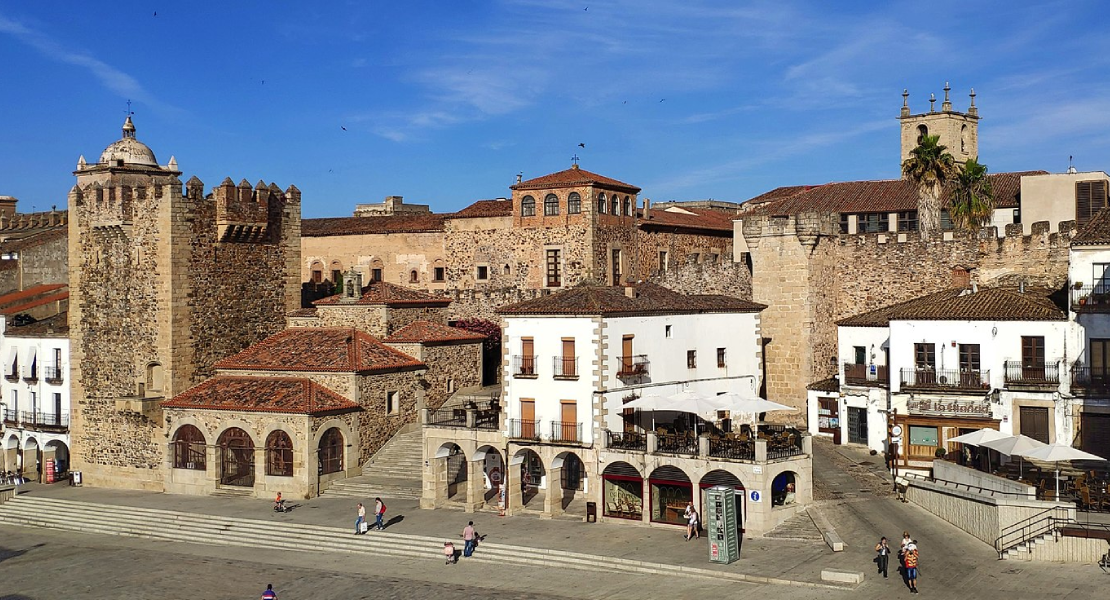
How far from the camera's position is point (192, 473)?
4669cm

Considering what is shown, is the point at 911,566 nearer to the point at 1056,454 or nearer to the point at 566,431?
the point at 1056,454

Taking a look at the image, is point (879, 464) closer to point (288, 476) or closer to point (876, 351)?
point (876, 351)

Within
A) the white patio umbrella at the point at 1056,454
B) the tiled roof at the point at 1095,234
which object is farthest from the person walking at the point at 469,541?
the tiled roof at the point at 1095,234

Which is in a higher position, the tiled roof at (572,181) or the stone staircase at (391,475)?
the tiled roof at (572,181)

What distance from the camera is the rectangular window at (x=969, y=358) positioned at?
38219 millimetres

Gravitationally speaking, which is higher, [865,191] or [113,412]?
[865,191]

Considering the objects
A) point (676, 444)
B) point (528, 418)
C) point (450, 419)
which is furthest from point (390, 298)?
point (676, 444)

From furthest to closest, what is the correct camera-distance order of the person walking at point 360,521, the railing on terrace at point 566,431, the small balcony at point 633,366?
1. the small balcony at point 633,366
2. the railing on terrace at point 566,431
3. the person walking at point 360,521

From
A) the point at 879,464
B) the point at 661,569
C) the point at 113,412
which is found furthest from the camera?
the point at 113,412

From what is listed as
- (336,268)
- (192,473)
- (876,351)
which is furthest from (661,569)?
(336,268)

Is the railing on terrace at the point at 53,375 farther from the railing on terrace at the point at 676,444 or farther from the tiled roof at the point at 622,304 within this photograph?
the railing on terrace at the point at 676,444

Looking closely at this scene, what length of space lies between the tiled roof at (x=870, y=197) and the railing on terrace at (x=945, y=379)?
49.8ft

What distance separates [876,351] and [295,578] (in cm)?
2050

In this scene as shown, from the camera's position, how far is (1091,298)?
3619 cm
